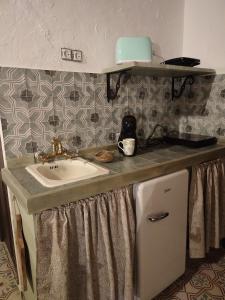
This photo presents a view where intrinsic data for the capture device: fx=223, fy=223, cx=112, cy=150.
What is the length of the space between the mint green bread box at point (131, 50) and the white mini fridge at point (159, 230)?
76cm

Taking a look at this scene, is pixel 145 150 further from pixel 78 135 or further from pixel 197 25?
pixel 197 25

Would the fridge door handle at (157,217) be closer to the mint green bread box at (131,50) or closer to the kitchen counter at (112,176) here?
the kitchen counter at (112,176)

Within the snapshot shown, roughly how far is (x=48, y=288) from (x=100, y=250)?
0.86 ft

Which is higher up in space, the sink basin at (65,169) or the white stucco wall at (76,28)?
the white stucco wall at (76,28)

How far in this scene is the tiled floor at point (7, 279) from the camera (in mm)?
1407

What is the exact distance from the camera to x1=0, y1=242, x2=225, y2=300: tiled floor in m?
1.38

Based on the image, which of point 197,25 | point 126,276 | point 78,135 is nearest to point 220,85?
point 197,25

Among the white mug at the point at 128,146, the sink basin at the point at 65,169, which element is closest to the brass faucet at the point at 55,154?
the sink basin at the point at 65,169

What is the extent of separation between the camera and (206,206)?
4.89ft

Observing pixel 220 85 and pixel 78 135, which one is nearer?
pixel 78 135

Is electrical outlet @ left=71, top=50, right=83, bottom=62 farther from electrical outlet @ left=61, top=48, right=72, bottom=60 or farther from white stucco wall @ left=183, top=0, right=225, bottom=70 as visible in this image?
white stucco wall @ left=183, top=0, right=225, bottom=70

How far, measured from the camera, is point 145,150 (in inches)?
61.1

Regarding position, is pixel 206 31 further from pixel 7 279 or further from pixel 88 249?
pixel 7 279

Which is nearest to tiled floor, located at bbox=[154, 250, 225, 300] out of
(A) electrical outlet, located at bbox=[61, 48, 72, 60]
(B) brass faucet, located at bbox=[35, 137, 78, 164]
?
(B) brass faucet, located at bbox=[35, 137, 78, 164]
